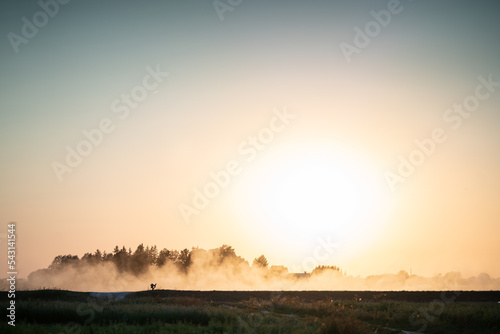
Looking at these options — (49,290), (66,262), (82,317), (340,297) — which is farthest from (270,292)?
(66,262)

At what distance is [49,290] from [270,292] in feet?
83.9

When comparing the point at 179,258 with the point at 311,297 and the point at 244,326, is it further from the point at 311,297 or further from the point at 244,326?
the point at 244,326

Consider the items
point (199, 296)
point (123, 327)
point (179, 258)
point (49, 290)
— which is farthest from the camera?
point (179, 258)

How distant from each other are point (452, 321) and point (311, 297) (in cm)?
2679

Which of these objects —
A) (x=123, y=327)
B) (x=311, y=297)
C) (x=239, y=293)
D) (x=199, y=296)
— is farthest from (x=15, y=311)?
(x=311, y=297)

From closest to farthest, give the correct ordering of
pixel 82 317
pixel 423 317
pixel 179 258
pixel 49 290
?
pixel 82 317
pixel 423 317
pixel 49 290
pixel 179 258

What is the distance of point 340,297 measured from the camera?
174 ft

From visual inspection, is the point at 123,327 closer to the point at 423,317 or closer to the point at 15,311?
the point at 15,311

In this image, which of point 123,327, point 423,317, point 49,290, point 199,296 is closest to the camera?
point 123,327

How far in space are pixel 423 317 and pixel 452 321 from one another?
2.52m

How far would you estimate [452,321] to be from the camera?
29156mm

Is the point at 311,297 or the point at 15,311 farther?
the point at 311,297

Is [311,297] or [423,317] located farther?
[311,297]

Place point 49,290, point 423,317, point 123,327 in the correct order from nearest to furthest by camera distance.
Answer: point 123,327
point 423,317
point 49,290
